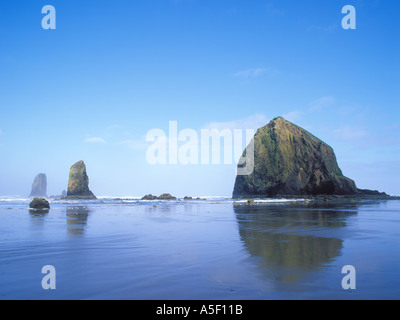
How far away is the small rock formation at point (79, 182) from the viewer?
294ft

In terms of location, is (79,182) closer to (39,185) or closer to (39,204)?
(39,204)

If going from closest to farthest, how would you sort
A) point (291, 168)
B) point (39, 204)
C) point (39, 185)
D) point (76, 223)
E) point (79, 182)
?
1. point (76, 223)
2. point (39, 204)
3. point (79, 182)
4. point (291, 168)
5. point (39, 185)

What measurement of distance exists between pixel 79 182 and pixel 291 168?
249 feet

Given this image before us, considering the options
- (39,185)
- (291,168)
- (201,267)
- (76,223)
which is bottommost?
(39,185)

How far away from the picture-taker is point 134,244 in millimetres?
9992

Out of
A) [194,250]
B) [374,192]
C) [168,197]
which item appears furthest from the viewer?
[374,192]

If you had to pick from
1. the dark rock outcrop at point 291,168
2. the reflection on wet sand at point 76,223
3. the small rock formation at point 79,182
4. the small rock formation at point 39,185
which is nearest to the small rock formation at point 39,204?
the reflection on wet sand at point 76,223

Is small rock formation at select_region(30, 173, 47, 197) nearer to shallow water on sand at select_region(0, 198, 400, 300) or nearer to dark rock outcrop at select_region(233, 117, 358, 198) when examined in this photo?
dark rock outcrop at select_region(233, 117, 358, 198)

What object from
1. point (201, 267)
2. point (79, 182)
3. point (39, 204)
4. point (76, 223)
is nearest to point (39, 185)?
point (79, 182)

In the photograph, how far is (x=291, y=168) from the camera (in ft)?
334

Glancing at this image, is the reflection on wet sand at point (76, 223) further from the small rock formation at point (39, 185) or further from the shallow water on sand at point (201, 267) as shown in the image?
the small rock formation at point (39, 185)
